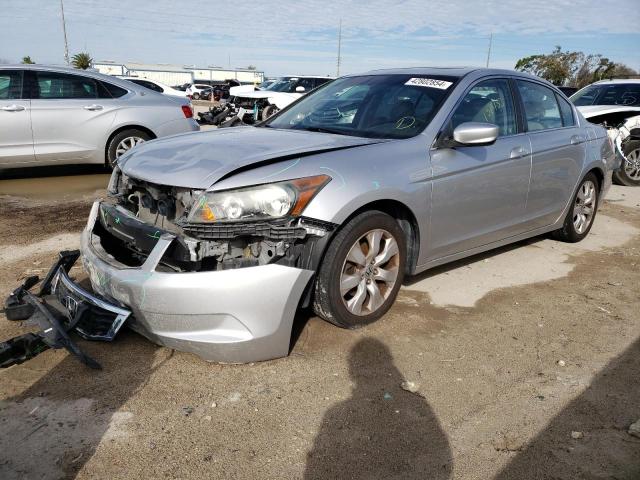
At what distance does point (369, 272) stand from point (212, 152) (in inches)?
46.6

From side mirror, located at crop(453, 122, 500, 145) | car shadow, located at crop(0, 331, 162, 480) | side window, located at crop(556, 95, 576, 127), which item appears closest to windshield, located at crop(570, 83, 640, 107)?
side window, located at crop(556, 95, 576, 127)

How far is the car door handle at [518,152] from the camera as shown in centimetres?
427

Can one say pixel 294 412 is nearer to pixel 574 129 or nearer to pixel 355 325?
pixel 355 325

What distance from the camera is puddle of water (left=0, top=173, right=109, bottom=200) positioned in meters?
7.06

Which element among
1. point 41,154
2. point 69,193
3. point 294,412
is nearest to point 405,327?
point 294,412

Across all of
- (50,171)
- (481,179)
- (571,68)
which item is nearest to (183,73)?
(571,68)

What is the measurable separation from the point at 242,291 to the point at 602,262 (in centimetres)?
399

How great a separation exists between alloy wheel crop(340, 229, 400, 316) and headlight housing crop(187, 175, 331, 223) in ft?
1.68

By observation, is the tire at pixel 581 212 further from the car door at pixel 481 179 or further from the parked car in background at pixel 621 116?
the parked car in background at pixel 621 116

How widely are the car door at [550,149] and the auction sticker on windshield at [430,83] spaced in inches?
37.7

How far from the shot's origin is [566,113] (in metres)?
5.18

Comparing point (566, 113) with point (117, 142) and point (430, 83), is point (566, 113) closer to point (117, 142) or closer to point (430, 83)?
point (430, 83)

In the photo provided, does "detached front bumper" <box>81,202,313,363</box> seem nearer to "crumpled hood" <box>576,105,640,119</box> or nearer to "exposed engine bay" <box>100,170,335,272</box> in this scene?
"exposed engine bay" <box>100,170,335,272</box>

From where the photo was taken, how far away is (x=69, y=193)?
717 centimetres
